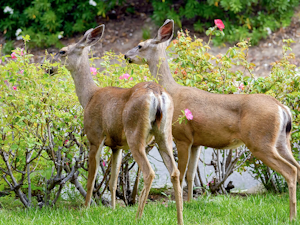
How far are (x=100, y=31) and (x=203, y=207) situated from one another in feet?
7.76

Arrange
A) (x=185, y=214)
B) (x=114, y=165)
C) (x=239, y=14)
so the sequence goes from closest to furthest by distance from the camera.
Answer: (x=185, y=214), (x=114, y=165), (x=239, y=14)

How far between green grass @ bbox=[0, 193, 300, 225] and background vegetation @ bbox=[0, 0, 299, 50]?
33.2 feet

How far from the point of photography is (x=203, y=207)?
16.2 feet

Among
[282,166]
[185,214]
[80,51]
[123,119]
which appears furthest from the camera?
[80,51]

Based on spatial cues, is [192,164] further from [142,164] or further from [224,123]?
[142,164]

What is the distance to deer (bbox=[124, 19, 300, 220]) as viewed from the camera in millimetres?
4578

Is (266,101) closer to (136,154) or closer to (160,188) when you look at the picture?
(136,154)

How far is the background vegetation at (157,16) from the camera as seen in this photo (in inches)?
583

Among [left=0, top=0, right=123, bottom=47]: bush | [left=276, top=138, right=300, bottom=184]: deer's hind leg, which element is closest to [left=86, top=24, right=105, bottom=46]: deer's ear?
[left=276, top=138, right=300, bottom=184]: deer's hind leg

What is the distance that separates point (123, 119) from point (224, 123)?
123 cm

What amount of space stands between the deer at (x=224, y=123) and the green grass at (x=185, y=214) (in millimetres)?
364

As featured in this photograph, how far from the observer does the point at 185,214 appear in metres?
4.57

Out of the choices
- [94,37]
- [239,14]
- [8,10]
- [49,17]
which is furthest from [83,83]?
[239,14]

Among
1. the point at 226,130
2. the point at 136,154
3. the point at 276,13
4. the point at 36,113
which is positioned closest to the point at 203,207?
the point at 226,130
